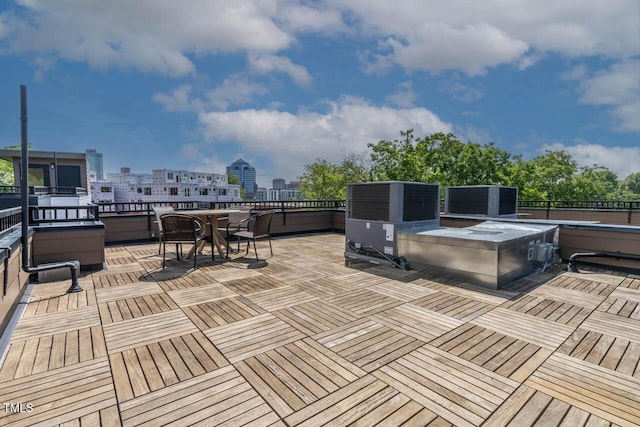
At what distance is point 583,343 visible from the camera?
2.06 m

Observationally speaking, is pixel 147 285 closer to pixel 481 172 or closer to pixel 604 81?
pixel 481 172

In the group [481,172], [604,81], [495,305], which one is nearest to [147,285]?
[495,305]

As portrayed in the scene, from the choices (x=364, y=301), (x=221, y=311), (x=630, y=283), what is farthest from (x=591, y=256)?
(x=221, y=311)

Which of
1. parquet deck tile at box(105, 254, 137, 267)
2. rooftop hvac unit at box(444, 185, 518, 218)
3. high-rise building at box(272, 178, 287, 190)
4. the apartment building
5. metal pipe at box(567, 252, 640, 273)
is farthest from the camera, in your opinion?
high-rise building at box(272, 178, 287, 190)

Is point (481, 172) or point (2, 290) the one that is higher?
point (481, 172)

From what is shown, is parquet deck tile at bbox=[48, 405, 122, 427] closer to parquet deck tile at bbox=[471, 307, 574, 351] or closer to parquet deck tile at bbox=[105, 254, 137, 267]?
parquet deck tile at bbox=[471, 307, 574, 351]

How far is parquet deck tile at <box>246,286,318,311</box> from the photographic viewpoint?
279 cm

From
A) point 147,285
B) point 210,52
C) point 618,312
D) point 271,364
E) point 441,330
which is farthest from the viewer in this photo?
point 210,52

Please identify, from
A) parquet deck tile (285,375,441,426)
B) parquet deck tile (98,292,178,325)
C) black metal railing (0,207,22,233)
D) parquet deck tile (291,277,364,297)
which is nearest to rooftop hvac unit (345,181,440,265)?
parquet deck tile (291,277,364,297)

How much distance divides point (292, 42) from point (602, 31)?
32.4ft

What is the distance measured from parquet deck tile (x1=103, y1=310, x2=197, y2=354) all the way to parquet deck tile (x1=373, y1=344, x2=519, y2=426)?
58.7 inches

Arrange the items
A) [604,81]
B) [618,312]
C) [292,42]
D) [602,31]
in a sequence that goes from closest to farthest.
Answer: [618,312] → [602,31] → [292,42] → [604,81]

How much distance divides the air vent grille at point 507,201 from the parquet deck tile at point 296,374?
512 centimetres

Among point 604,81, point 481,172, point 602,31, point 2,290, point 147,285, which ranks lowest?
point 147,285
